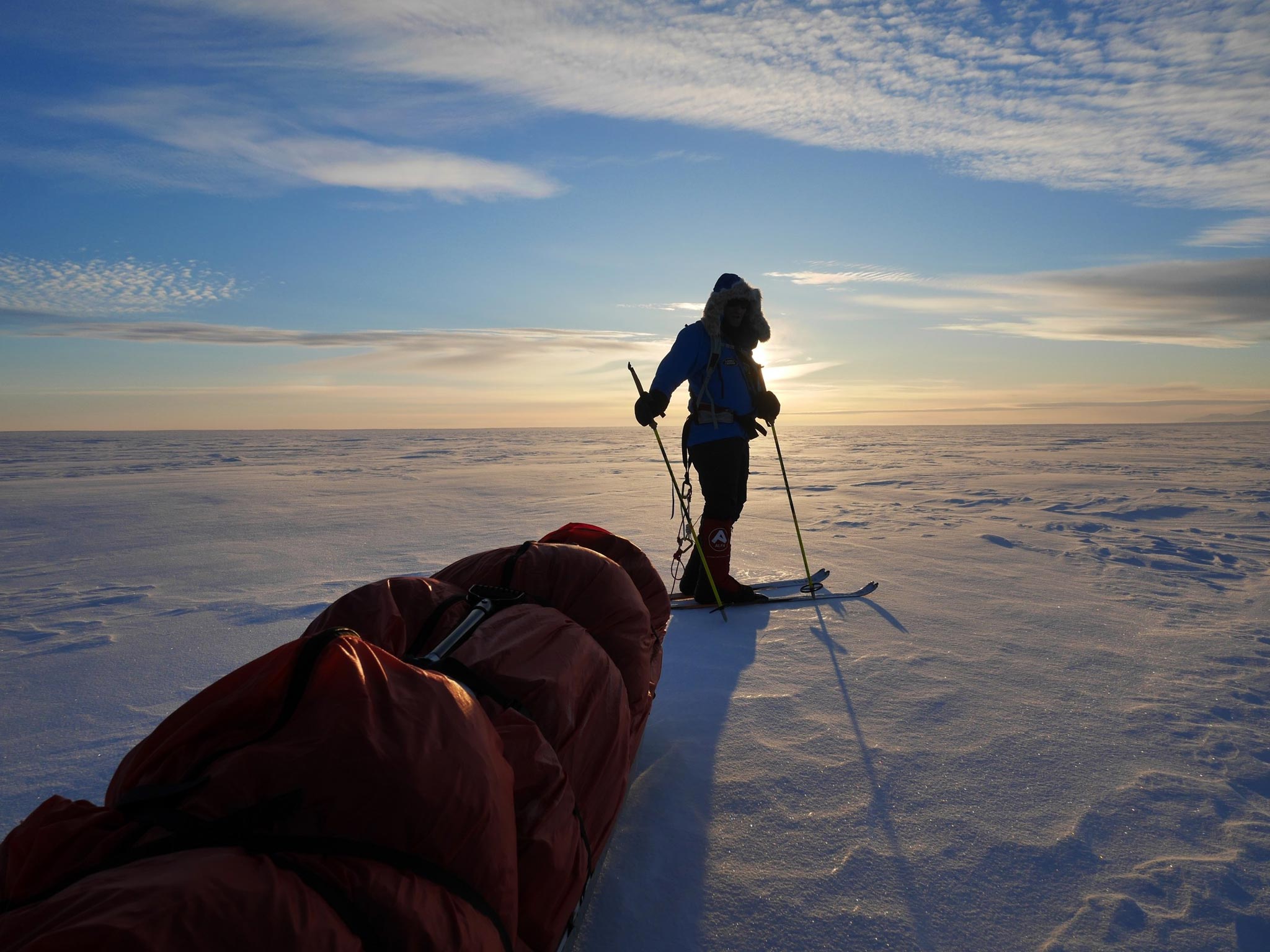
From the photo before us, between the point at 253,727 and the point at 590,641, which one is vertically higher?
the point at 253,727

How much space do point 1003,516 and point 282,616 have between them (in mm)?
7550

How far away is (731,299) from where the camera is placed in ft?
15.0

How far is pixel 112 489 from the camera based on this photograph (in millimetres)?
12367

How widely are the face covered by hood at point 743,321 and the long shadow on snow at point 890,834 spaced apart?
2.29 m

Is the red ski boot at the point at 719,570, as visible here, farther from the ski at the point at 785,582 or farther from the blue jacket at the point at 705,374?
the blue jacket at the point at 705,374

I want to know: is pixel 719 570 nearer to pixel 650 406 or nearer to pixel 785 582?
pixel 785 582

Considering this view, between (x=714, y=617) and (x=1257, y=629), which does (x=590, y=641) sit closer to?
(x=714, y=617)

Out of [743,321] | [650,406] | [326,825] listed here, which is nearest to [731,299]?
[743,321]

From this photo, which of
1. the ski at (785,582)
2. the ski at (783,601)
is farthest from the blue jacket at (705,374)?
the ski at (785,582)

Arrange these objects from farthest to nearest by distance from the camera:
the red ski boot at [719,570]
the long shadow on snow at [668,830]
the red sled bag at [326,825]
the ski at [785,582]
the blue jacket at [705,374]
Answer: the ski at [785,582] → the red ski boot at [719,570] → the blue jacket at [705,374] → the long shadow on snow at [668,830] → the red sled bag at [326,825]

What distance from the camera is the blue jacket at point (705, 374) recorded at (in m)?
4.49

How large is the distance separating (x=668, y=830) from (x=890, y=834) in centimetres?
66

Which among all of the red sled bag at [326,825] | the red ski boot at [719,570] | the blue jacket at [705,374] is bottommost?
the red ski boot at [719,570]

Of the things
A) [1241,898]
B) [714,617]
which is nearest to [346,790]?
[1241,898]
